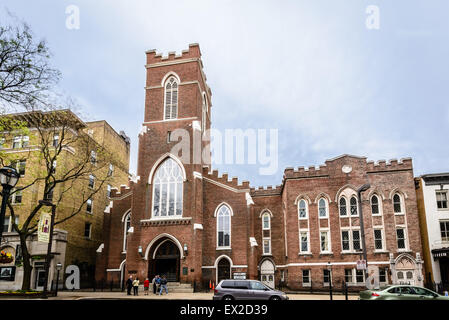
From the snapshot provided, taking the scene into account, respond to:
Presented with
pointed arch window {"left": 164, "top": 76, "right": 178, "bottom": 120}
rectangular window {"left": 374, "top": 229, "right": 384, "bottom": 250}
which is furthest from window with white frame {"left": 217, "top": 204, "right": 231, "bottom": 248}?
rectangular window {"left": 374, "top": 229, "right": 384, "bottom": 250}

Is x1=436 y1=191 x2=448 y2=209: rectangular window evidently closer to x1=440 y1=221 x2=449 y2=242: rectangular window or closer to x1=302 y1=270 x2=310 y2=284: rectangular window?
x1=440 y1=221 x2=449 y2=242: rectangular window

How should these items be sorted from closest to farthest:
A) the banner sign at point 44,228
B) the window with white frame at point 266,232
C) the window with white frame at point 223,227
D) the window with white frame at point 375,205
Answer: the banner sign at point 44,228 → the window with white frame at point 375,205 → the window with white frame at point 223,227 → the window with white frame at point 266,232

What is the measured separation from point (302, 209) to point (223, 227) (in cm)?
786

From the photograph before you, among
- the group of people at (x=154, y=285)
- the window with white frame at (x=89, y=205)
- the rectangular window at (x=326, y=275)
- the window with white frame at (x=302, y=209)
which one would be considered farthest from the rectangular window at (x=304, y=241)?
the window with white frame at (x=89, y=205)

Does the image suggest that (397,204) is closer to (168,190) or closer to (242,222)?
(242,222)

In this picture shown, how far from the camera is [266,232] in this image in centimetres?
3959

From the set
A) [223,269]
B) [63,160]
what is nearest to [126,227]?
[63,160]

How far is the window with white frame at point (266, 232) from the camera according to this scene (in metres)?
39.0

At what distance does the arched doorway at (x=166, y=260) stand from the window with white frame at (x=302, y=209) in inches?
481

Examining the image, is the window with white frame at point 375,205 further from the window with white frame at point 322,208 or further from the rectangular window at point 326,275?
the rectangular window at point 326,275

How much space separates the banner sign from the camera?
21.5m

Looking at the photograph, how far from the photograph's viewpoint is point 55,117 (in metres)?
27.7

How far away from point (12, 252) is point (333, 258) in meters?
29.9
